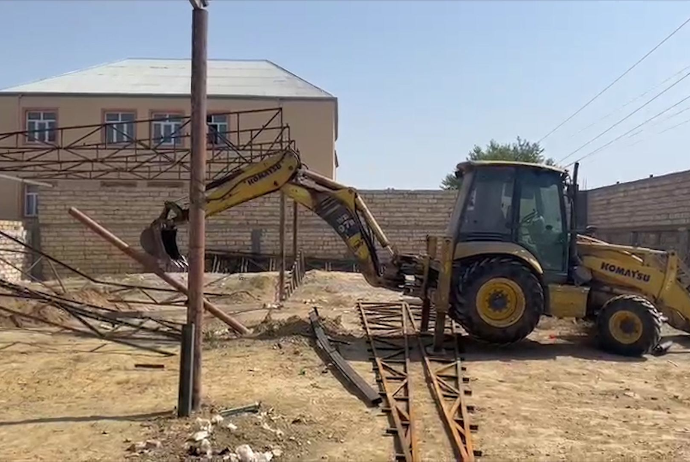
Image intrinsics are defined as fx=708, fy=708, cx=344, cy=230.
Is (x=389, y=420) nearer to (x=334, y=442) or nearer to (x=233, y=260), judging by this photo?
(x=334, y=442)

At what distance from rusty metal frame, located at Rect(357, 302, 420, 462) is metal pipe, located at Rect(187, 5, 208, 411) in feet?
6.21

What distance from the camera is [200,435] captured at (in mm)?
5520

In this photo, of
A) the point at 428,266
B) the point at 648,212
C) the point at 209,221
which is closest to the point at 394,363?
the point at 428,266

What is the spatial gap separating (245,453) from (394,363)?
4.11 metres

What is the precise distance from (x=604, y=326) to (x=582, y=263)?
1.01m

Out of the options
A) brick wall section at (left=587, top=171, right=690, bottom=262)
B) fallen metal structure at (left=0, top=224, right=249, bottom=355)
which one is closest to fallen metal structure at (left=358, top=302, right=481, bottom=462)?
fallen metal structure at (left=0, top=224, right=249, bottom=355)

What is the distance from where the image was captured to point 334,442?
5.86m

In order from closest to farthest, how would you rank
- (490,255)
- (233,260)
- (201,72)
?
1. (201,72)
2. (490,255)
3. (233,260)

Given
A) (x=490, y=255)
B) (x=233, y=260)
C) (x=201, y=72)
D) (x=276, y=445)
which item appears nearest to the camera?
(x=276, y=445)

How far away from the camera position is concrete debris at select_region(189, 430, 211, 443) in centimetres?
546

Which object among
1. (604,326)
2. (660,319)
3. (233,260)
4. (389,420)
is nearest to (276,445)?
(389,420)

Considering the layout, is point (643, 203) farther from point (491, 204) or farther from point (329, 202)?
point (329, 202)

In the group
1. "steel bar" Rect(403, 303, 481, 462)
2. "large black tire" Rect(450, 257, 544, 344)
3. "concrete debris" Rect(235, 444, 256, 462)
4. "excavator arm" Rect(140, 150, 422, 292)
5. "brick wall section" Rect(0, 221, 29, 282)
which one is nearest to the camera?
"concrete debris" Rect(235, 444, 256, 462)

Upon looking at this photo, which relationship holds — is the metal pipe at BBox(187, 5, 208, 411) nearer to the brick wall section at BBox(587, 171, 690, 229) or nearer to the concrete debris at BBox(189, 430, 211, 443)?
the concrete debris at BBox(189, 430, 211, 443)
